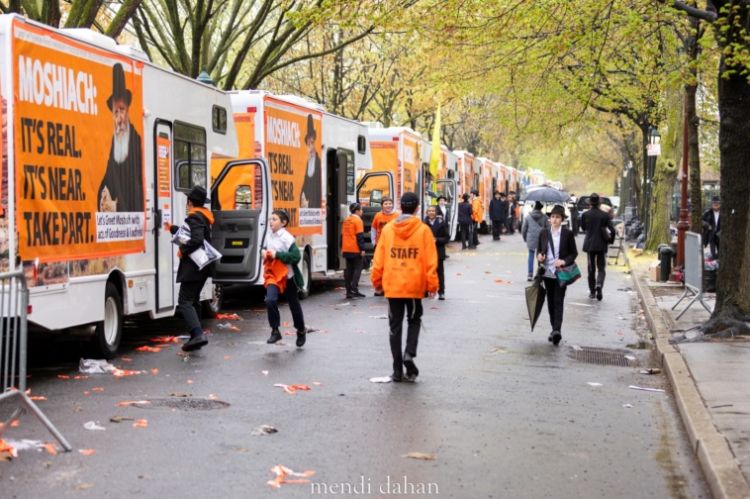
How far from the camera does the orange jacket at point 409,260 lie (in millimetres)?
10648

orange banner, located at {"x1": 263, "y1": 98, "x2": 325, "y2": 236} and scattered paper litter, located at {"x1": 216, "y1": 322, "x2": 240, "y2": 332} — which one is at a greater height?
orange banner, located at {"x1": 263, "y1": 98, "x2": 325, "y2": 236}

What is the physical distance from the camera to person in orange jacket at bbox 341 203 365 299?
20156 millimetres

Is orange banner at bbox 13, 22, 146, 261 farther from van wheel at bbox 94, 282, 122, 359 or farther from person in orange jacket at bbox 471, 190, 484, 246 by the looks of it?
person in orange jacket at bbox 471, 190, 484, 246

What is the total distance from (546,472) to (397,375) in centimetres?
→ 360

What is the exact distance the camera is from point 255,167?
17562 millimetres

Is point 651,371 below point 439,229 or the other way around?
below

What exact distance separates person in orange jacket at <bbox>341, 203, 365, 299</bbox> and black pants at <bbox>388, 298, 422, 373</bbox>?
362 inches

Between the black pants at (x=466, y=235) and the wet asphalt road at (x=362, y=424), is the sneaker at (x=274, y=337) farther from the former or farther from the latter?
the black pants at (x=466, y=235)

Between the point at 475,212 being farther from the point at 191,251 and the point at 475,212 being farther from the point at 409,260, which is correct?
the point at 409,260

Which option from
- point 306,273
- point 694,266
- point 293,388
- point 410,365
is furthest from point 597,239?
point 293,388

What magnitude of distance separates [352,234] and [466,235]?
1840 centimetres

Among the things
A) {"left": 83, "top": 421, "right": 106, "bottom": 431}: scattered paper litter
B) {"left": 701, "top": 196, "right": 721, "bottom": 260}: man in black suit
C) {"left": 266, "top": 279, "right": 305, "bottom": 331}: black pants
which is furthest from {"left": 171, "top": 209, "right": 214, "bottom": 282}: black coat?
{"left": 701, "top": 196, "right": 721, "bottom": 260}: man in black suit

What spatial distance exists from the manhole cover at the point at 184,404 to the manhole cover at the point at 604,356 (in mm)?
5058

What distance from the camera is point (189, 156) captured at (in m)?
14.9
